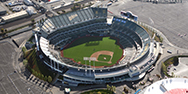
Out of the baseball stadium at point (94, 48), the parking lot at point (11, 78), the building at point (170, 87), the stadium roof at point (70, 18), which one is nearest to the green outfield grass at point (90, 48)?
the baseball stadium at point (94, 48)

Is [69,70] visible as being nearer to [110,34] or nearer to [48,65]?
[48,65]

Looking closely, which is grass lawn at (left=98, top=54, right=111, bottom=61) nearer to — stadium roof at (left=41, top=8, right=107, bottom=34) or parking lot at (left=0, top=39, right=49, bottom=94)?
stadium roof at (left=41, top=8, right=107, bottom=34)

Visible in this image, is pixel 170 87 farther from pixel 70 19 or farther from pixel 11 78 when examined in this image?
pixel 70 19

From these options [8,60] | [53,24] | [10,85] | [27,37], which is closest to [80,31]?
[53,24]

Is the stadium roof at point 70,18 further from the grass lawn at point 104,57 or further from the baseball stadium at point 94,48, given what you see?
the grass lawn at point 104,57

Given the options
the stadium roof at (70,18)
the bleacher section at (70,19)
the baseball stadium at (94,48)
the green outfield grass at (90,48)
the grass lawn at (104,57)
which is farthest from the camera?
the stadium roof at (70,18)

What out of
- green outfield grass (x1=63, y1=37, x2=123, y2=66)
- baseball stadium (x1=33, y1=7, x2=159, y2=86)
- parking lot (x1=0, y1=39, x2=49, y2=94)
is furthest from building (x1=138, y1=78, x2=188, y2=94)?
parking lot (x1=0, y1=39, x2=49, y2=94)
